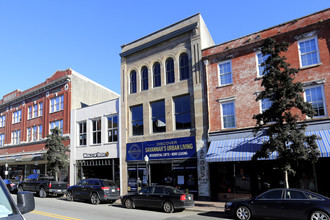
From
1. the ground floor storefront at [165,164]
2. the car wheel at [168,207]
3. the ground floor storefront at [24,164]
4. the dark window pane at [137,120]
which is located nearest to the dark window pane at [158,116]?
the ground floor storefront at [165,164]

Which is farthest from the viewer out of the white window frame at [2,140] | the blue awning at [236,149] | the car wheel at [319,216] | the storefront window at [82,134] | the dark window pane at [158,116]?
the white window frame at [2,140]

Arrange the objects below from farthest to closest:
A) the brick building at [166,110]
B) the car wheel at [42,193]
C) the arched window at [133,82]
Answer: the arched window at [133,82]
the car wheel at [42,193]
the brick building at [166,110]

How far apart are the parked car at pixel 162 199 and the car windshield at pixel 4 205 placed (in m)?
10.7

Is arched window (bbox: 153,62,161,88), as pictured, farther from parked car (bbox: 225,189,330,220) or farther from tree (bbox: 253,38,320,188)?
parked car (bbox: 225,189,330,220)

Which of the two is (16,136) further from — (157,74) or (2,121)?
(157,74)

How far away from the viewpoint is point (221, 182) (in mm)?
18578

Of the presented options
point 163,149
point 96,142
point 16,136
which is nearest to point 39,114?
point 16,136

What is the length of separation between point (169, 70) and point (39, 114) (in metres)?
20.2

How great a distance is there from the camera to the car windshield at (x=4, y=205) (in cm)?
357

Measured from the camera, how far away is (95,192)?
17.4 metres

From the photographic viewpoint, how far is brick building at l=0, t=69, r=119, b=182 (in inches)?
1208

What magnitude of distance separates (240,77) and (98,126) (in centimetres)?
1498

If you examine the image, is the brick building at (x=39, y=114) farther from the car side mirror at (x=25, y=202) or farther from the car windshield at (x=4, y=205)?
the car windshield at (x=4, y=205)

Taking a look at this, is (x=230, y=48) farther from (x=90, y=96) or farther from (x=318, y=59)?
(x=90, y=96)
